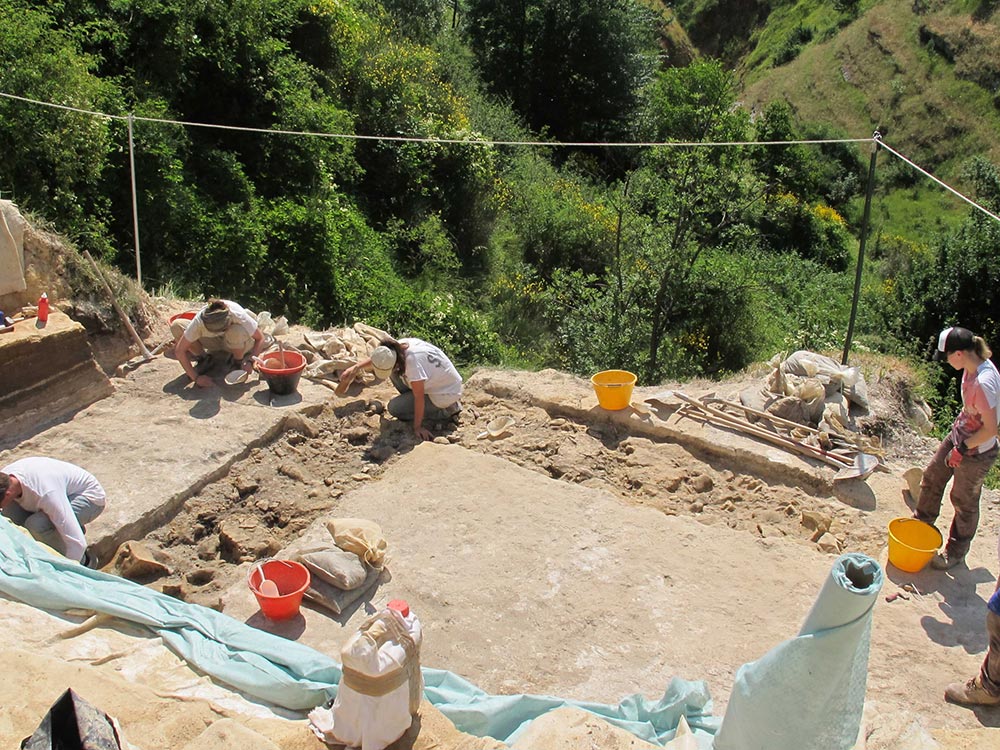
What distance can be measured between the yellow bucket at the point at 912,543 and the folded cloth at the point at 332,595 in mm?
3094

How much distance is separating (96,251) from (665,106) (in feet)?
54.3

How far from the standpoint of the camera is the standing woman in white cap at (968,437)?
15.3ft

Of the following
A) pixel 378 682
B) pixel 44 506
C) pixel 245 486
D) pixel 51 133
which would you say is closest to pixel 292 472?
pixel 245 486

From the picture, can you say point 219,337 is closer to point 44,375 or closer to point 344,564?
point 44,375

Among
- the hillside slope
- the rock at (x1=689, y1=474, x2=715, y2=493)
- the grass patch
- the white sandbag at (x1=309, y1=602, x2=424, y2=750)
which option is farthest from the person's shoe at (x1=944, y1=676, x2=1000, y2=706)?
the hillside slope

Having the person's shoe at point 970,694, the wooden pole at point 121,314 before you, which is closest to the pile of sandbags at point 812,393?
the person's shoe at point 970,694

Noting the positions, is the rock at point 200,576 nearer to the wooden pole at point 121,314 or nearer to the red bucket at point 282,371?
the red bucket at point 282,371

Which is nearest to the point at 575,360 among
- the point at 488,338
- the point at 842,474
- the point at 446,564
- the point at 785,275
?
the point at 488,338

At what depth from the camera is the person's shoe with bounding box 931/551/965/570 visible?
5.03m

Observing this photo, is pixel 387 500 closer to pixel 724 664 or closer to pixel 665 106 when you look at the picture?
pixel 724 664

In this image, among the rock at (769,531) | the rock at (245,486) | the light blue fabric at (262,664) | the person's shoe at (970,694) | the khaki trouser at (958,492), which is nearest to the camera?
the light blue fabric at (262,664)

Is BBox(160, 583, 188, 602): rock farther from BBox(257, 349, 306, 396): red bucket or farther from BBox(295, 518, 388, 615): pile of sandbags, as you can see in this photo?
BBox(257, 349, 306, 396): red bucket

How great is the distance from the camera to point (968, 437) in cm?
477

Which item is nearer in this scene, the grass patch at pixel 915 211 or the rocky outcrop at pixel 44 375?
the rocky outcrop at pixel 44 375
